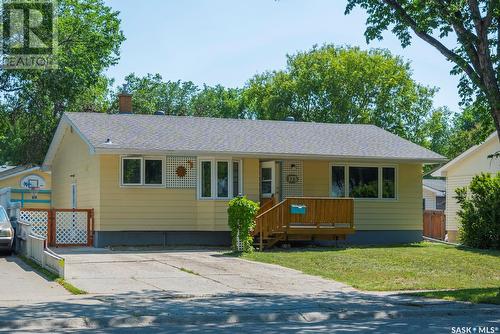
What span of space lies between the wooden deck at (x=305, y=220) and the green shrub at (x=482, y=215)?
4312mm

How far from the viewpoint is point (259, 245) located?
23.5 m

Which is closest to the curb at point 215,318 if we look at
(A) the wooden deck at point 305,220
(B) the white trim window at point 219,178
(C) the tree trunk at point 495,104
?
(C) the tree trunk at point 495,104

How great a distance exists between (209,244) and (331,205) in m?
4.42

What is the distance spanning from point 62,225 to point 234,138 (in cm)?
684

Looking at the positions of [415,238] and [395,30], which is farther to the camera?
[415,238]

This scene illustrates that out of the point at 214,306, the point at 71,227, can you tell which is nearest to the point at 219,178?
the point at 71,227

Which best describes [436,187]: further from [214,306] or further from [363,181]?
[214,306]

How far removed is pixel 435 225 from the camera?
37594 mm

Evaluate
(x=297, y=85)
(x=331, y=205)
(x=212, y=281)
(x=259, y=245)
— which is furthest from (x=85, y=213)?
(x=297, y=85)

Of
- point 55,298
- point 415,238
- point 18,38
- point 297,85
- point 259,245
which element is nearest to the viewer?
point 55,298

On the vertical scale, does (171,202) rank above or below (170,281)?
above

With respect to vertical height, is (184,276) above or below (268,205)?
below

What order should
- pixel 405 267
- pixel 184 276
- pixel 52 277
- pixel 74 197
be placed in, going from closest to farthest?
pixel 52 277 → pixel 184 276 → pixel 405 267 → pixel 74 197

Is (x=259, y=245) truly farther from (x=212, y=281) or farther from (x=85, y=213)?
(x=212, y=281)
